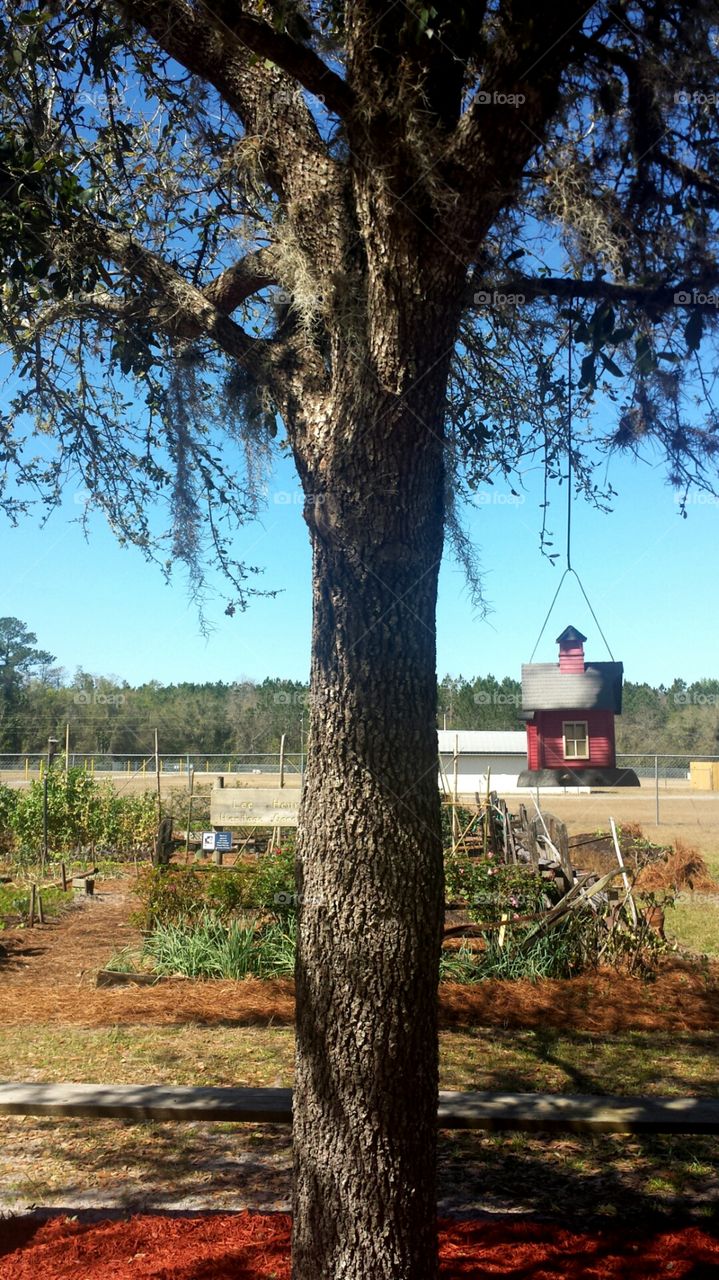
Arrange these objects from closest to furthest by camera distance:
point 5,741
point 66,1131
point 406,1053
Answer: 1. point 406,1053
2. point 66,1131
3. point 5,741

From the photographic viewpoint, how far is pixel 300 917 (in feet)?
8.96

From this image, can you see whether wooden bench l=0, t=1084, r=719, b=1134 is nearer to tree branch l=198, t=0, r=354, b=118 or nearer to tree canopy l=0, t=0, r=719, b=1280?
Result: tree canopy l=0, t=0, r=719, b=1280

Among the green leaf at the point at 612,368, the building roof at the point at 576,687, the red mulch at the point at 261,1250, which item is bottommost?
the red mulch at the point at 261,1250

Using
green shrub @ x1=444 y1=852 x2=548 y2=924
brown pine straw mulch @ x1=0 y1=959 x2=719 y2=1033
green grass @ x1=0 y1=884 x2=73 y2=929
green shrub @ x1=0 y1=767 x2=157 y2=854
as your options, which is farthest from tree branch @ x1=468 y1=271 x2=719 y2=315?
green shrub @ x1=0 y1=767 x2=157 y2=854

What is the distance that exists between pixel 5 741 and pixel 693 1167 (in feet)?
101

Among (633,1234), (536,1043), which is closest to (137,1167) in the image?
(633,1234)

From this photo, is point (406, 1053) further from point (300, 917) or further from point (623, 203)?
point (623, 203)

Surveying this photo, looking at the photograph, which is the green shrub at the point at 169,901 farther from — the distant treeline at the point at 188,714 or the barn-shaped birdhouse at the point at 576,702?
the distant treeline at the point at 188,714

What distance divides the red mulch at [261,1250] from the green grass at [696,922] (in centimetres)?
594

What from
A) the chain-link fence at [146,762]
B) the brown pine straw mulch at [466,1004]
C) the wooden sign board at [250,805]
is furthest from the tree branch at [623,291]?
the wooden sign board at [250,805]

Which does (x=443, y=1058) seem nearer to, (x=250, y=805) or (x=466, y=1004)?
(x=466, y=1004)

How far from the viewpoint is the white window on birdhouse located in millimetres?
7730

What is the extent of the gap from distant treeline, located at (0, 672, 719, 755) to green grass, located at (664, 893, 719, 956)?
60.8ft

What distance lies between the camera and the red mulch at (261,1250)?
9.93 feet
